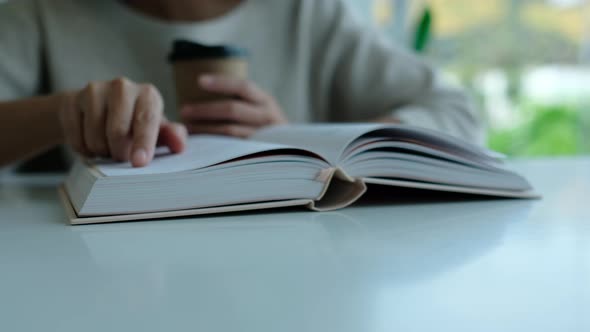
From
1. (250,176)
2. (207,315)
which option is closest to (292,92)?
(250,176)

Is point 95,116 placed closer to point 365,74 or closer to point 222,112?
point 222,112

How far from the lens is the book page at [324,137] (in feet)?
1.83

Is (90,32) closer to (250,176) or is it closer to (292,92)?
(292,92)

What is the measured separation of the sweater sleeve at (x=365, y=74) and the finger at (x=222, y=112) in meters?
0.34

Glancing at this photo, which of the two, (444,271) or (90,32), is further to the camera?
(90,32)

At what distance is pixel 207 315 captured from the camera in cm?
27

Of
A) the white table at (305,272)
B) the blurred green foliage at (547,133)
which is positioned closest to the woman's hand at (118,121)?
the white table at (305,272)

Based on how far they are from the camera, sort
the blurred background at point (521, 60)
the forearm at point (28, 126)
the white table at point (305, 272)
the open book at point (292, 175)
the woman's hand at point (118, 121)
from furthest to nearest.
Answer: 1. the blurred background at point (521, 60)
2. the forearm at point (28, 126)
3. the woman's hand at point (118, 121)
4. the open book at point (292, 175)
5. the white table at point (305, 272)

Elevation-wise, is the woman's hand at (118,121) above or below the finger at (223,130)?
below

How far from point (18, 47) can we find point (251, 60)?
50 cm

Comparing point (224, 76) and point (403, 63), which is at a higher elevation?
point (403, 63)

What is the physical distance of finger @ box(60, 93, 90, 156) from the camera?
2.28 feet

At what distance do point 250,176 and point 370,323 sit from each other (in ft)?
0.96

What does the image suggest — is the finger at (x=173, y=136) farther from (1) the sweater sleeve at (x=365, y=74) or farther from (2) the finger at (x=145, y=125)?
(1) the sweater sleeve at (x=365, y=74)
